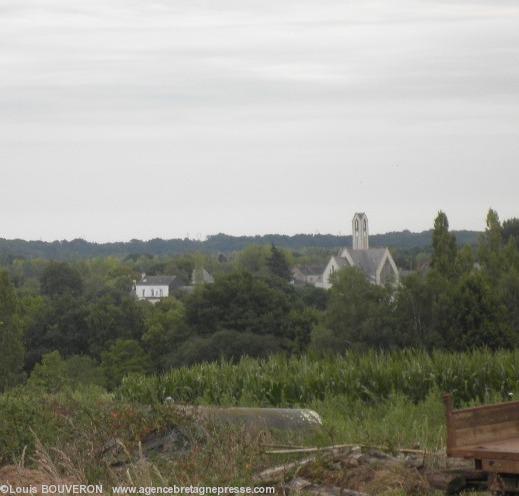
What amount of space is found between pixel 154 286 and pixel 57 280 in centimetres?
3672

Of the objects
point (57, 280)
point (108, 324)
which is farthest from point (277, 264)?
point (108, 324)

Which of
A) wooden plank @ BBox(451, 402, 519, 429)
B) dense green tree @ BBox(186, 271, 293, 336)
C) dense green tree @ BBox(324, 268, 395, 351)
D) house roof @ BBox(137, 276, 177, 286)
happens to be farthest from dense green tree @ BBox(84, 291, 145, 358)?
wooden plank @ BBox(451, 402, 519, 429)

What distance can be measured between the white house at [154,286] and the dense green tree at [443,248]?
78.8m

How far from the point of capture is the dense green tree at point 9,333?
66750 millimetres

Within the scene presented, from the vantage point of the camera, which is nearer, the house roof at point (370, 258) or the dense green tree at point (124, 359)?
the dense green tree at point (124, 359)

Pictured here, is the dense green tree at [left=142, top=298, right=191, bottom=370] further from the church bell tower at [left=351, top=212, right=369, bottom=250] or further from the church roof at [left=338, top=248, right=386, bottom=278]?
the church bell tower at [left=351, top=212, right=369, bottom=250]

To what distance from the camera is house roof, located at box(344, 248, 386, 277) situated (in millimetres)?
147625

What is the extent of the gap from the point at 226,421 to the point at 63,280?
4453 inches

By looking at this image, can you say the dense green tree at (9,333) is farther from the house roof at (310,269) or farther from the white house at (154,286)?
the house roof at (310,269)

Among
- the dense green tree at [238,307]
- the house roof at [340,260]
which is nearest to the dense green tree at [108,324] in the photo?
the dense green tree at [238,307]

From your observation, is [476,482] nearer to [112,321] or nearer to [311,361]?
[311,361]

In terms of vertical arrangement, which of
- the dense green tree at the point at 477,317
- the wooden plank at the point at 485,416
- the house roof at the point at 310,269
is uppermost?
the house roof at the point at 310,269

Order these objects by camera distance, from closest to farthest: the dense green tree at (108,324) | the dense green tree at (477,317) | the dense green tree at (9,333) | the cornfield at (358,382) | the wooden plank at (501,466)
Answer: the wooden plank at (501,466), the cornfield at (358,382), the dense green tree at (477,317), the dense green tree at (9,333), the dense green tree at (108,324)

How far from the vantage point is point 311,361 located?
20.1 m
